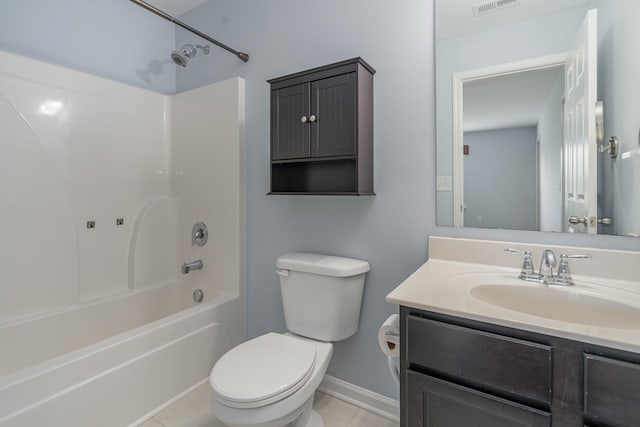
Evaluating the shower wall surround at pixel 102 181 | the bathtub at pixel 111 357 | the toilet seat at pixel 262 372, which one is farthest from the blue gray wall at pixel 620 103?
the bathtub at pixel 111 357

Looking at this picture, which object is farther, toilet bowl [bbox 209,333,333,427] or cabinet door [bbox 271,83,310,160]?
cabinet door [bbox 271,83,310,160]

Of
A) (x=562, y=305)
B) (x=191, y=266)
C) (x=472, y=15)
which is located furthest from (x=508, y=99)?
(x=191, y=266)

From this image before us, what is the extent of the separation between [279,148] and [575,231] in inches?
52.6

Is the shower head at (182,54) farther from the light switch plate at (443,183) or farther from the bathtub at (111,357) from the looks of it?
the light switch plate at (443,183)

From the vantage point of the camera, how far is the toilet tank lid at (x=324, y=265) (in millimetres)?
1511

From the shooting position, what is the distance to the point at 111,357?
4.71 feet

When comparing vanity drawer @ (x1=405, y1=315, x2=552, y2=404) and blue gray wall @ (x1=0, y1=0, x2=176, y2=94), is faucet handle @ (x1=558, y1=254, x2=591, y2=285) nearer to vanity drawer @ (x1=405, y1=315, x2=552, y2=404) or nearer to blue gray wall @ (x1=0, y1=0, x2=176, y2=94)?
vanity drawer @ (x1=405, y1=315, x2=552, y2=404)

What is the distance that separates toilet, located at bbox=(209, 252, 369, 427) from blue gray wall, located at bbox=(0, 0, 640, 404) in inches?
6.1

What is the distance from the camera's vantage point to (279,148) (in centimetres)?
168

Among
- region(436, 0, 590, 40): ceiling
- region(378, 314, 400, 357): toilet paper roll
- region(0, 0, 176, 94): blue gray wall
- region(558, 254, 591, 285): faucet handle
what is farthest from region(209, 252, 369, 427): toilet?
region(0, 0, 176, 94): blue gray wall

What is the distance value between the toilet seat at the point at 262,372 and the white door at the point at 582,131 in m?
1.18

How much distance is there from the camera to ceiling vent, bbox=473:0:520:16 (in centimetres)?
127

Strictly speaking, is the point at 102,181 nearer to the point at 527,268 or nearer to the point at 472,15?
the point at 472,15

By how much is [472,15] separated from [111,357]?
218 centimetres
